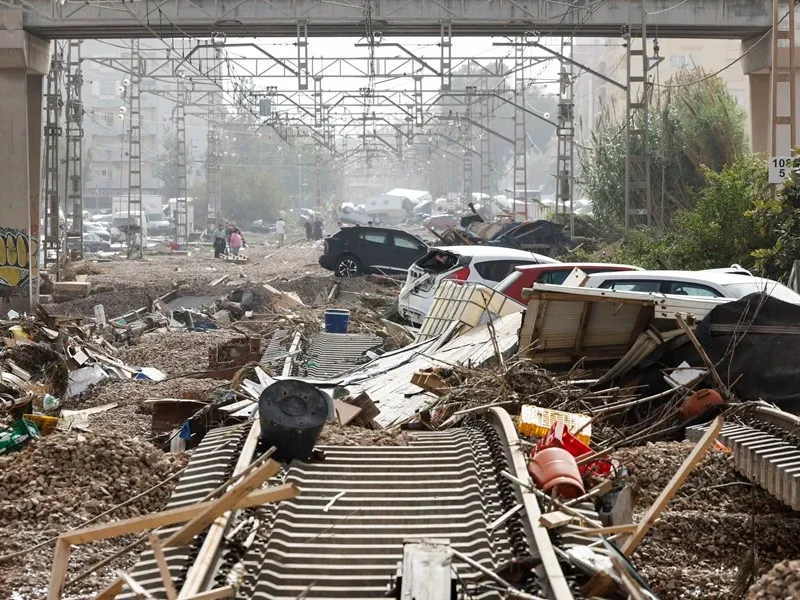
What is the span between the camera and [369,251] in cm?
3519

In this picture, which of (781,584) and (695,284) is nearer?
(781,584)

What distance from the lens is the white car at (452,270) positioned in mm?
20969

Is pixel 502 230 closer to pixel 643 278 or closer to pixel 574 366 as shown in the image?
pixel 643 278

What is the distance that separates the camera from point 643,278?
15484 millimetres

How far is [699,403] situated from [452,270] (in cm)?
1037

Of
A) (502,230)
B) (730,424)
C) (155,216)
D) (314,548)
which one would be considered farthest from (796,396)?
(155,216)

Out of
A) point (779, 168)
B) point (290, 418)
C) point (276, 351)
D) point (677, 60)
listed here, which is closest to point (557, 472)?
point (290, 418)

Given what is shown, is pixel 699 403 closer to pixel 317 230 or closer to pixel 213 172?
pixel 317 230

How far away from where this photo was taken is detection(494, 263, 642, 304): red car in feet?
62.2

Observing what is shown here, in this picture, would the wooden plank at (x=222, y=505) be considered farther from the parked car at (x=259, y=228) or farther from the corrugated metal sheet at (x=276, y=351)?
the parked car at (x=259, y=228)

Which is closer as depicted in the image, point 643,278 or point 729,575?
point 729,575

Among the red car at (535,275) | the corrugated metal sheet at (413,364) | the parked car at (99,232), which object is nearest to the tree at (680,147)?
the red car at (535,275)

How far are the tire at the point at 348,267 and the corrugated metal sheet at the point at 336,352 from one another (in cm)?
1474

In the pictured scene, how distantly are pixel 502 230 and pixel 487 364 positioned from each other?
91.2 ft
